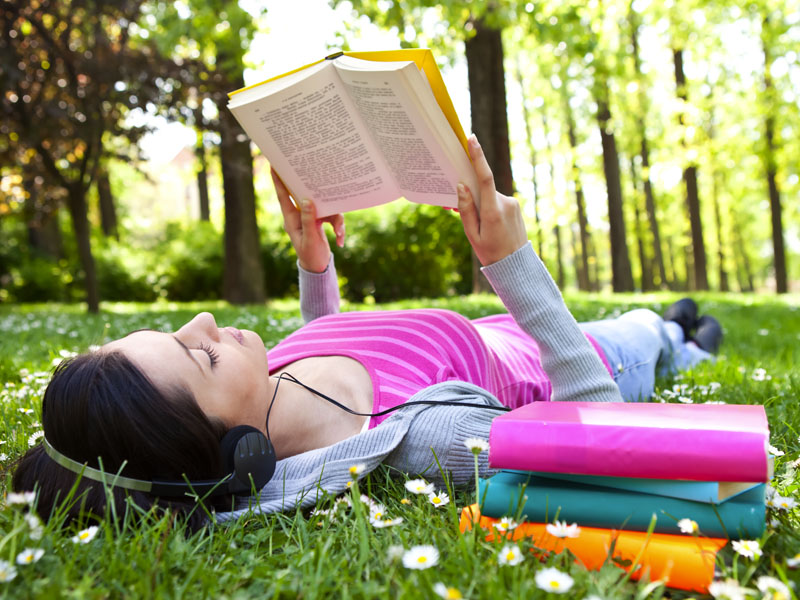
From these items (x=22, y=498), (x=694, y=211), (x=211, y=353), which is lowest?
(x=22, y=498)

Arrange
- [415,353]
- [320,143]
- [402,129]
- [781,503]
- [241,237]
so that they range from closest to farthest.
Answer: [781,503] → [402,129] → [320,143] → [415,353] → [241,237]

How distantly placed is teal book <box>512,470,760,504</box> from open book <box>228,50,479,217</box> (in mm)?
985

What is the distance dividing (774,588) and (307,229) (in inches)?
80.7

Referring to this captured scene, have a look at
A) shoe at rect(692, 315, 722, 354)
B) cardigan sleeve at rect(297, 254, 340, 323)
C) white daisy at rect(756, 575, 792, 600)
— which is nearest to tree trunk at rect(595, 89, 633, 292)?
shoe at rect(692, 315, 722, 354)

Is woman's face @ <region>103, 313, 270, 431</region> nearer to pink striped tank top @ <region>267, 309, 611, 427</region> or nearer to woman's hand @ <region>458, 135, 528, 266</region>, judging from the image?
pink striped tank top @ <region>267, 309, 611, 427</region>

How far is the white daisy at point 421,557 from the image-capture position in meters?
1.27

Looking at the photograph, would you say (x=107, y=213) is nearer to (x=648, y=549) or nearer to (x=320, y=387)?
(x=320, y=387)

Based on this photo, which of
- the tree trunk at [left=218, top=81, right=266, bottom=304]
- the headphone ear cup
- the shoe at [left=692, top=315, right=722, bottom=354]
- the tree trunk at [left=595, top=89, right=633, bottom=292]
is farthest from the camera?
the tree trunk at [left=595, top=89, right=633, bottom=292]

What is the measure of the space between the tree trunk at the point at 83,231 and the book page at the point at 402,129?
7606 millimetres

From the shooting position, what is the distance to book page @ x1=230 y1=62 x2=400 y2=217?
206cm

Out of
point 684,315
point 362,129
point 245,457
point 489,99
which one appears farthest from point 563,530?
point 489,99

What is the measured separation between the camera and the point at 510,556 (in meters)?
1.26

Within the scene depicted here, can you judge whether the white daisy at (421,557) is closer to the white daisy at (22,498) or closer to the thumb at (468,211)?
the white daisy at (22,498)

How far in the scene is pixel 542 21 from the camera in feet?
26.5
